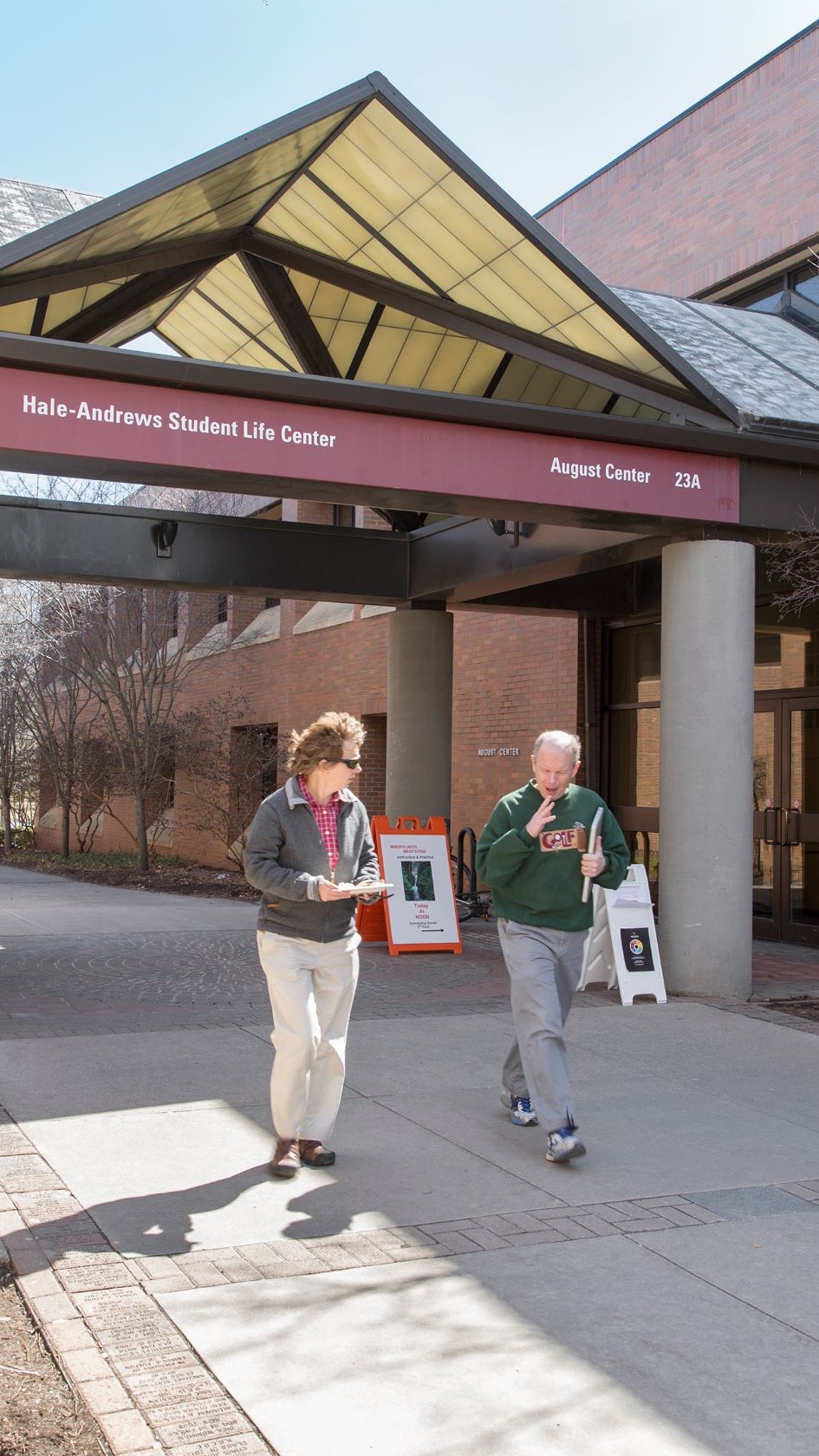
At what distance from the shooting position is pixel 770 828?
12977 mm

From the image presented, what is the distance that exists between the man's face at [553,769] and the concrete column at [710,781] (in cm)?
433

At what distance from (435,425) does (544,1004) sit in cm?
441

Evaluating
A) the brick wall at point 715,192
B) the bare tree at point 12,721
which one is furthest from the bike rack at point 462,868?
the bare tree at point 12,721

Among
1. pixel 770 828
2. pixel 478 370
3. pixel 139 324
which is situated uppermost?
pixel 139 324

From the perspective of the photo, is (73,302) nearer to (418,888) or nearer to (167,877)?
(418,888)

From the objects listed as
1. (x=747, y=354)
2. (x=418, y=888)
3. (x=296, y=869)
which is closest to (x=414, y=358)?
(x=747, y=354)

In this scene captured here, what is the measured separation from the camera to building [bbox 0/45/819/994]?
8031mm

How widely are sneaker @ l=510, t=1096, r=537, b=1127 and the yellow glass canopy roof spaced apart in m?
5.08

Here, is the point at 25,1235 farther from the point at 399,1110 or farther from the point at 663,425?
the point at 663,425

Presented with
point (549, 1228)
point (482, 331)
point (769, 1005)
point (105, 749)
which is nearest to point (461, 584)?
point (482, 331)

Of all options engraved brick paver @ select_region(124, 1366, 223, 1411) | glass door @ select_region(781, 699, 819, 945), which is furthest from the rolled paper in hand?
glass door @ select_region(781, 699, 819, 945)

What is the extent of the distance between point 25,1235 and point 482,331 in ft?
23.0

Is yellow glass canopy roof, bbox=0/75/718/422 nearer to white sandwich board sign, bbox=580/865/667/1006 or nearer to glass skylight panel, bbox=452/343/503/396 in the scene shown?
glass skylight panel, bbox=452/343/503/396

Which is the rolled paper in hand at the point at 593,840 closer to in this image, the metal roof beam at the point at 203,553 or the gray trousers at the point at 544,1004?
the gray trousers at the point at 544,1004
